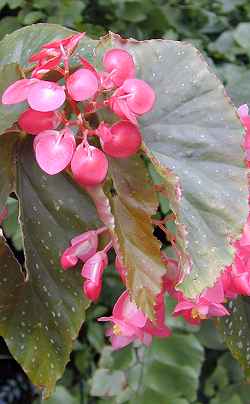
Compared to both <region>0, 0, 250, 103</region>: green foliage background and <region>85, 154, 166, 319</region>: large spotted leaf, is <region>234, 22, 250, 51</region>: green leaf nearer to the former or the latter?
<region>0, 0, 250, 103</region>: green foliage background

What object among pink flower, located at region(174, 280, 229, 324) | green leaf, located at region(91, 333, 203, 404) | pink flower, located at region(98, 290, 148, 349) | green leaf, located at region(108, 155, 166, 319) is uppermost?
green leaf, located at region(108, 155, 166, 319)

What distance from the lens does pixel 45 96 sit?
527 mm

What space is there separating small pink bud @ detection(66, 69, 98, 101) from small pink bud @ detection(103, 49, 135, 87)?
1.0 inches

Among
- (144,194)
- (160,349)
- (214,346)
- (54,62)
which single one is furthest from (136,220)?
(214,346)

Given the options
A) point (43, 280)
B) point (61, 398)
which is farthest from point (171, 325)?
point (43, 280)

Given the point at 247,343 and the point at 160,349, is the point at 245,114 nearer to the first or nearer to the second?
the point at 247,343

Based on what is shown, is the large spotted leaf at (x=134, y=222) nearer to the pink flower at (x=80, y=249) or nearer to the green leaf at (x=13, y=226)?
the pink flower at (x=80, y=249)

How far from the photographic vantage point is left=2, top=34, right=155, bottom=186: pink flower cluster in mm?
533

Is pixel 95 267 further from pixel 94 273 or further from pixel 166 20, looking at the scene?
pixel 166 20

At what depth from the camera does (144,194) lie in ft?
1.90

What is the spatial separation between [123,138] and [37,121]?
2.6 inches

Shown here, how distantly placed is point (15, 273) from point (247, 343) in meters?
0.24

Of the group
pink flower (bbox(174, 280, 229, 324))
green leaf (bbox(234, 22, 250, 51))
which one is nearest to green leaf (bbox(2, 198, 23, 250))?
green leaf (bbox(234, 22, 250, 51))

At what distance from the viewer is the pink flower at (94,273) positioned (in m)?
0.61
